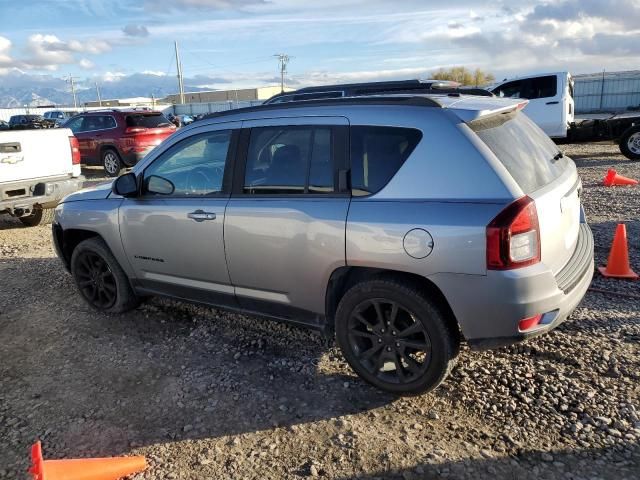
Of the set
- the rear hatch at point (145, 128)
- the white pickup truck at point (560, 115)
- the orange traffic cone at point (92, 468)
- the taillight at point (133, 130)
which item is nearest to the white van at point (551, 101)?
the white pickup truck at point (560, 115)

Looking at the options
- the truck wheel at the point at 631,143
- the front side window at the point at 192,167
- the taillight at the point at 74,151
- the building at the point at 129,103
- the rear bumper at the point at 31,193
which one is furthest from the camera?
the building at the point at 129,103

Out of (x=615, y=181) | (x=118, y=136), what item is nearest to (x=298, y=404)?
(x=615, y=181)

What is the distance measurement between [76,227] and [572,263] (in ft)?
13.5

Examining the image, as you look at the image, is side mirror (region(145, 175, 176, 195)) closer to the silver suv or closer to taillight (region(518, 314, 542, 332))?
the silver suv

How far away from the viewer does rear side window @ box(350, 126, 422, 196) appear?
302 centimetres

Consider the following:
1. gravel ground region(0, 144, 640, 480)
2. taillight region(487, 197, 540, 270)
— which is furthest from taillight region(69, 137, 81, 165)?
taillight region(487, 197, 540, 270)

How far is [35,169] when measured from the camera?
7469 millimetres

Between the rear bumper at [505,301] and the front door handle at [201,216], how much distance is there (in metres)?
1.71

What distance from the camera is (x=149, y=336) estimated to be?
4.30m

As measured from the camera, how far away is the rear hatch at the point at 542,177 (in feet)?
9.30

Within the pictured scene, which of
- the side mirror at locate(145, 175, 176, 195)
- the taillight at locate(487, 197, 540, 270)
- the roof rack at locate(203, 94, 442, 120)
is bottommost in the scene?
the taillight at locate(487, 197, 540, 270)

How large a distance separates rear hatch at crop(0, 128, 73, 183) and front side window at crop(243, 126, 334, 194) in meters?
5.20

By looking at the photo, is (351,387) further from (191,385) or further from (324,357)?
(191,385)

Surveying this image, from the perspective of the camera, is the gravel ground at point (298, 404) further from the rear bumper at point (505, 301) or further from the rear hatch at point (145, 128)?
the rear hatch at point (145, 128)
